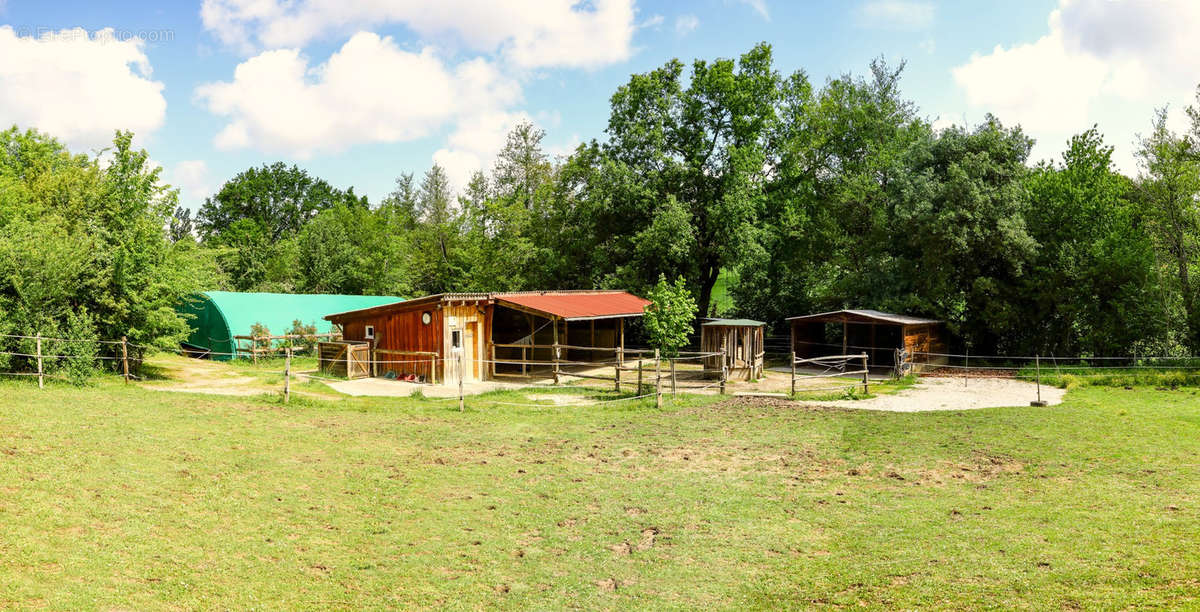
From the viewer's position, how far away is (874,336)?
2602 centimetres

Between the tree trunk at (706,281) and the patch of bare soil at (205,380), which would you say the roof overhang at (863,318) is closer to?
the tree trunk at (706,281)

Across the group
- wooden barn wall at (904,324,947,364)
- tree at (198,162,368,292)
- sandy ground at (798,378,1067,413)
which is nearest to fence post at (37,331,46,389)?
sandy ground at (798,378,1067,413)

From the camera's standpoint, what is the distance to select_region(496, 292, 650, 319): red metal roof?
23.2m

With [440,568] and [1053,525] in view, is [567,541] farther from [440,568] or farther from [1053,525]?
[1053,525]

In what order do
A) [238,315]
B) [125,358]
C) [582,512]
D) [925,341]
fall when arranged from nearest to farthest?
[582,512] → [125,358] → [925,341] → [238,315]

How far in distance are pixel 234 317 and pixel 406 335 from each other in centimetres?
1005

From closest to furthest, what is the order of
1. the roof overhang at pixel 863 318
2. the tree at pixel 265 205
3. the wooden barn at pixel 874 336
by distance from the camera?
the roof overhang at pixel 863 318 < the wooden barn at pixel 874 336 < the tree at pixel 265 205

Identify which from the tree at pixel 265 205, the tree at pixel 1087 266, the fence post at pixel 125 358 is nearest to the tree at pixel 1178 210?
the tree at pixel 1087 266

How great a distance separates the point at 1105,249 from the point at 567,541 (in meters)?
27.8

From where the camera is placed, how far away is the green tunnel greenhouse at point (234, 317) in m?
27.4

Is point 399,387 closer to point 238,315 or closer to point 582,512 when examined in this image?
point 238,315

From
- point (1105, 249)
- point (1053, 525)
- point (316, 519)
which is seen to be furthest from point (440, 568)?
point (1105, 249)

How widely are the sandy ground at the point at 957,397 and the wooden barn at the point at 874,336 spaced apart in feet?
7.15

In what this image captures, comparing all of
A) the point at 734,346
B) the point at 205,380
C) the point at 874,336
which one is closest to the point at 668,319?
the point at 734,346
